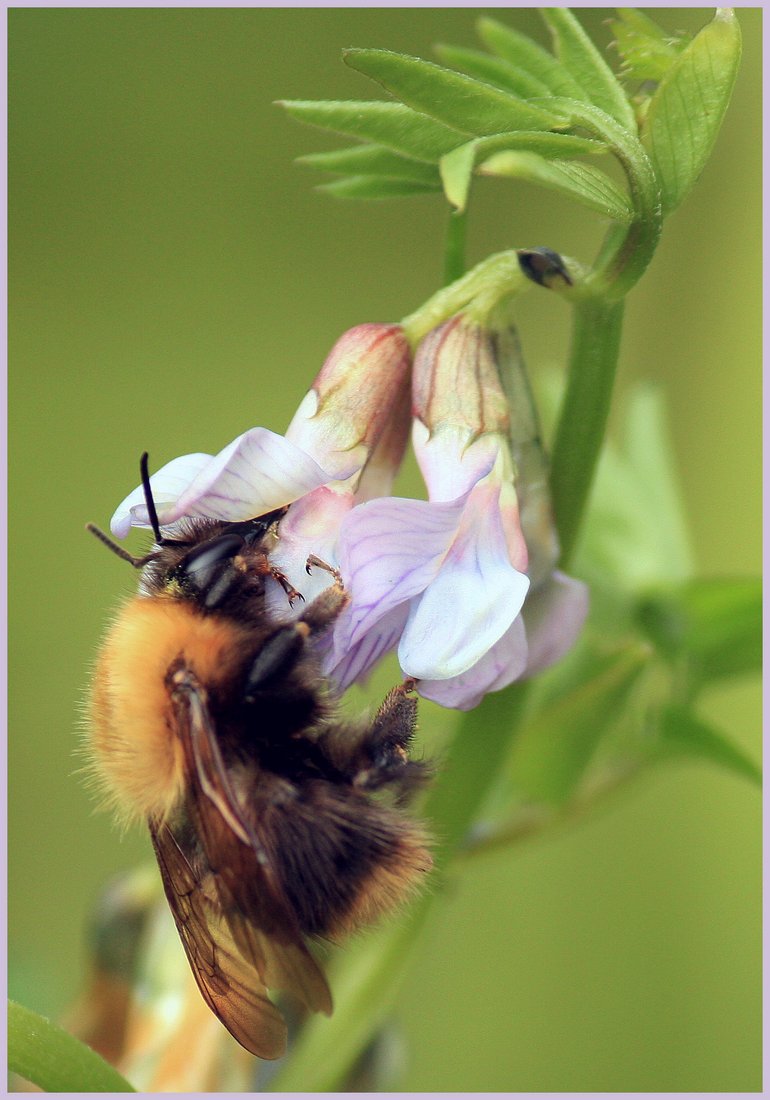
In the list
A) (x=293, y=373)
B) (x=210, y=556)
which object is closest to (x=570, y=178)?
(x=210, y=556)

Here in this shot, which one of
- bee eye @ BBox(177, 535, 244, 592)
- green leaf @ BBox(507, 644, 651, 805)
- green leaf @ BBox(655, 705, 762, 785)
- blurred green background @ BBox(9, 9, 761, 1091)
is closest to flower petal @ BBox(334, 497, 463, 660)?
bee eye @ BBox(177, 535, 244, 592)

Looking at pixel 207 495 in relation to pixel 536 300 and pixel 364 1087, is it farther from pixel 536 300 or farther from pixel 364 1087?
pixel 536 300

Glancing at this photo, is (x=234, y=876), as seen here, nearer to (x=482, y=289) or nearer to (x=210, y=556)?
(x=210, y=556)

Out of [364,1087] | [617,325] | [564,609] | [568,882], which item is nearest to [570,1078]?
[568,882]

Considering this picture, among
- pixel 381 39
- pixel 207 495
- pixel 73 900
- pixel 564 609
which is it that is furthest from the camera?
pixel 381 39

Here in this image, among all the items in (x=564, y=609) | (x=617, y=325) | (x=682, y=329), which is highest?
(x=617, y=325)

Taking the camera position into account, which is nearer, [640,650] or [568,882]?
[640,650]
